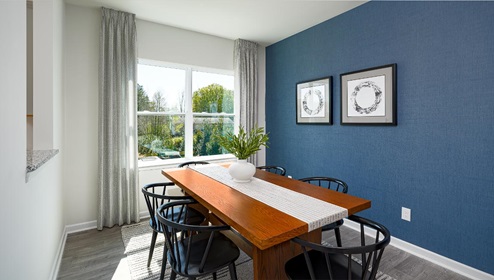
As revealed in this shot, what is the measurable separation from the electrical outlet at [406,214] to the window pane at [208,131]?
8.93 feet

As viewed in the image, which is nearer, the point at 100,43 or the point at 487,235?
the point at 487,235

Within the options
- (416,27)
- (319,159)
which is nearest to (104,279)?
(319,159)

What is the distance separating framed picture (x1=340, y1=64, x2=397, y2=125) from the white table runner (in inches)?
60.9

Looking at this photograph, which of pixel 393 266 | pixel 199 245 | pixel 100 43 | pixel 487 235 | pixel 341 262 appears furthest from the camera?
pixel 100 43

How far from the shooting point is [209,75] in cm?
409

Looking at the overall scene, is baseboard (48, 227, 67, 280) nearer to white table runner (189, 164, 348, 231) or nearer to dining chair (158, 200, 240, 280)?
dining chair (158, 200, 240, 280)

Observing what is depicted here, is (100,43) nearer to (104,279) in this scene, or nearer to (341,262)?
(104,279)

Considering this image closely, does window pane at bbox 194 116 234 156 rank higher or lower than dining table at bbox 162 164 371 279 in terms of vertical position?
higher

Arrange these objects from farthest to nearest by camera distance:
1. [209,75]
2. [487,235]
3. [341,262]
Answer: [209,75] < [487,235] < [341,262]

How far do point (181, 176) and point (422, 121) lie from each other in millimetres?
2404

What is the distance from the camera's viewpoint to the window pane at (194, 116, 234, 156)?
402 cm

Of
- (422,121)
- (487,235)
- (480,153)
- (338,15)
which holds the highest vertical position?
(338,15)

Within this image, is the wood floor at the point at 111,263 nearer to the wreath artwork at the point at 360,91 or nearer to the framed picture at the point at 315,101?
the wreath artwork at the point at 360,91

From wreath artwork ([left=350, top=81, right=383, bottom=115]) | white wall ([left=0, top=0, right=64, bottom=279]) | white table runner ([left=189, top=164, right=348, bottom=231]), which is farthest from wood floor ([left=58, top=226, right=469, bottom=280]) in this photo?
wreath artwork ([left=350, top=81, right=383, bottom=115])
